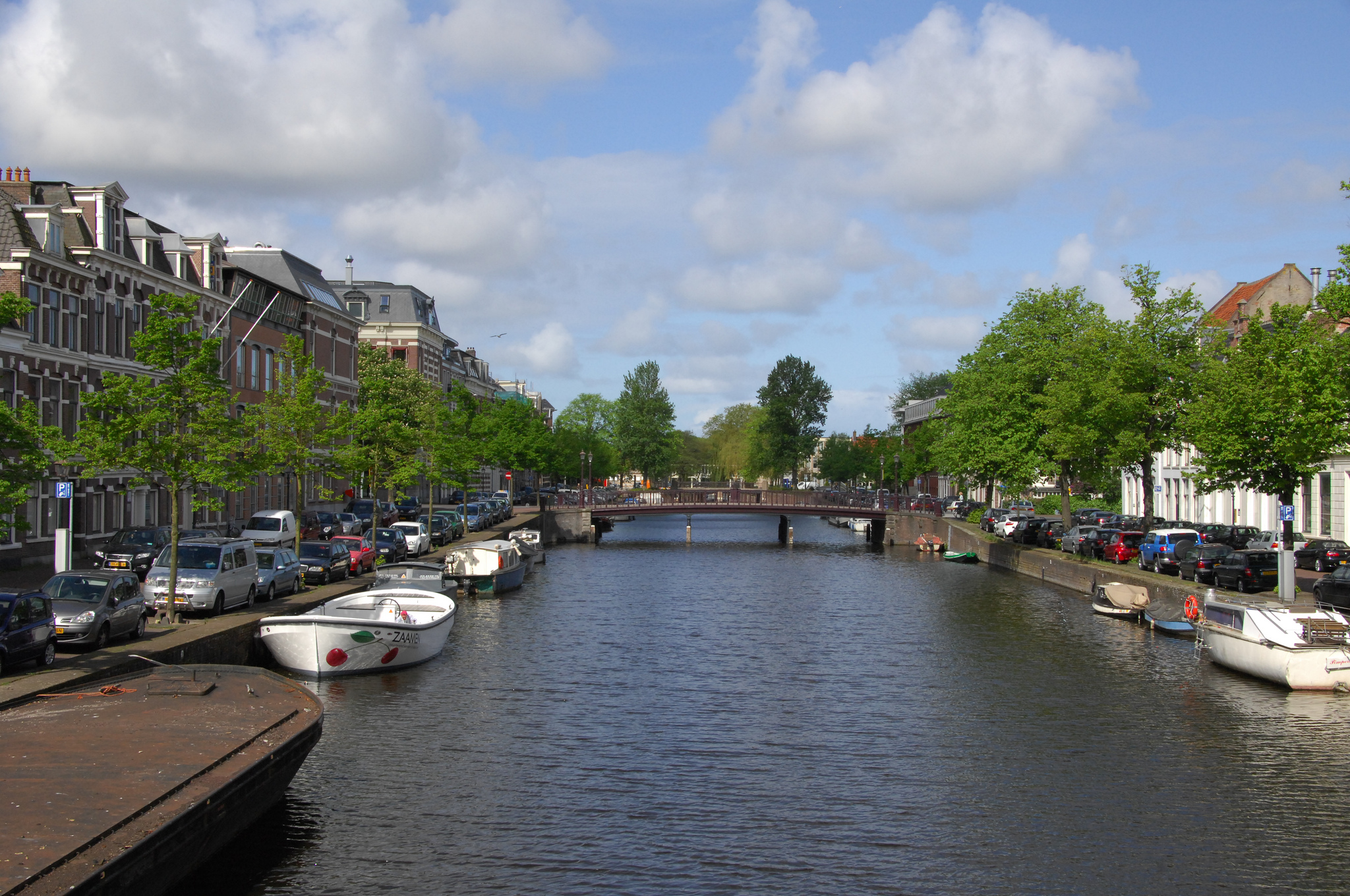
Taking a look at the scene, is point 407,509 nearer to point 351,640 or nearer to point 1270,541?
point 351,640

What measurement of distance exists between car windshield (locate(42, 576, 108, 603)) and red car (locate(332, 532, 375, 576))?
18.9m

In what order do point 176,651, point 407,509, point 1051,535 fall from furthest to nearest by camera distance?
point 407,509, point 1051,535, point 176,651

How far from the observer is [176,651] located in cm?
2466

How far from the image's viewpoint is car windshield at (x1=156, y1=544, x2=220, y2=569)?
32219 mm

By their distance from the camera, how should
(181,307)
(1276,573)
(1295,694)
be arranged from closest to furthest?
1. (1295,694)
2. (181,307)
3. (1276,573)

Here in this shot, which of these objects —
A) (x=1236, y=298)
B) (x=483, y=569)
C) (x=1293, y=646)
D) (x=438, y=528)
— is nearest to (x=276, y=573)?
(x=483, y=569)

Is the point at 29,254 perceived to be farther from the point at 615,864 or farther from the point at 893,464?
the point at 893,464

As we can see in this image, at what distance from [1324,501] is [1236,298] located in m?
32.0

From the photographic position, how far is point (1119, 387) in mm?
53500

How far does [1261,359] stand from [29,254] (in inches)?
1823

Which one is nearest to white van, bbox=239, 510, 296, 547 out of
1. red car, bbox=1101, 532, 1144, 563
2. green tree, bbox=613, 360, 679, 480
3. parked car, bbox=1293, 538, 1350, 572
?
red car, bbox=1101, 532, 1144, 563

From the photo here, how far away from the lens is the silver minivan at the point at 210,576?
1219 inches

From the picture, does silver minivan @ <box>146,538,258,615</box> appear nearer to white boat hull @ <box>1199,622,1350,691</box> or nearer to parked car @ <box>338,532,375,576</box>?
parked car @ <box>338,532,375,576</box>

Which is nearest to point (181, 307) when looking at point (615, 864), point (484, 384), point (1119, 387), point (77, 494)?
point (77, 494)
